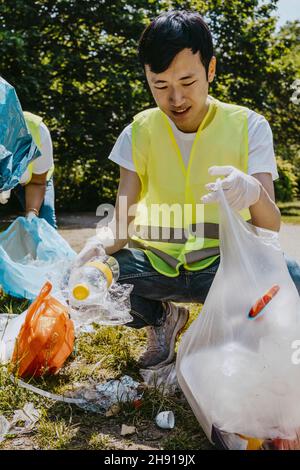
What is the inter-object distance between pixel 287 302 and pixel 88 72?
719 centimetres

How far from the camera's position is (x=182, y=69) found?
71.6 inches

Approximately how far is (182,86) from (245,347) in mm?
880

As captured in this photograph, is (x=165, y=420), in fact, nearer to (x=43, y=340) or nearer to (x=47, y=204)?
(x=43, y=340)

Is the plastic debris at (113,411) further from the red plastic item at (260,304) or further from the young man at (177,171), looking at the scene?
the red plastic item at (260,304)

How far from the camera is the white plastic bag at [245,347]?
1.44 metres

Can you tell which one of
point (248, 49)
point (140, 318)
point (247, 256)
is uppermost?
point (248, 49)

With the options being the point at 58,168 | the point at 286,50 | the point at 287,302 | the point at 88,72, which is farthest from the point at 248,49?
the point at 287,302

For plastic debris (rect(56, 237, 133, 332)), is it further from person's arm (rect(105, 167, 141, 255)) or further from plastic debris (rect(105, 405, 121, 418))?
plastic debris (rect(105, 405, 121, 418))

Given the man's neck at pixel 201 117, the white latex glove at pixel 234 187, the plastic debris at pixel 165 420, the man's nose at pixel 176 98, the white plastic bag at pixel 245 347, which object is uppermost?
the man's nose at pixel 176 98

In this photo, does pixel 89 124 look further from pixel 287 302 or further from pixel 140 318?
pixel 287 302

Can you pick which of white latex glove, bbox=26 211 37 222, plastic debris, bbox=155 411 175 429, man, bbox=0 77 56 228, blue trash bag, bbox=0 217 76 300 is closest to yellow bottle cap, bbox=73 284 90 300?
plastic debris, bbox=155 411 175 429

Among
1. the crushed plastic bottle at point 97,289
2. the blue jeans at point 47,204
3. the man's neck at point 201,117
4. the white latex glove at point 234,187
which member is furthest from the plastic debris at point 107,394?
the blue jeans at point 47,204

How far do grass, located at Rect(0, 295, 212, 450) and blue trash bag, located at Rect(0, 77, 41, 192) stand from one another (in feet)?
2.82

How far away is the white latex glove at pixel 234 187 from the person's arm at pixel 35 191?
185cm
